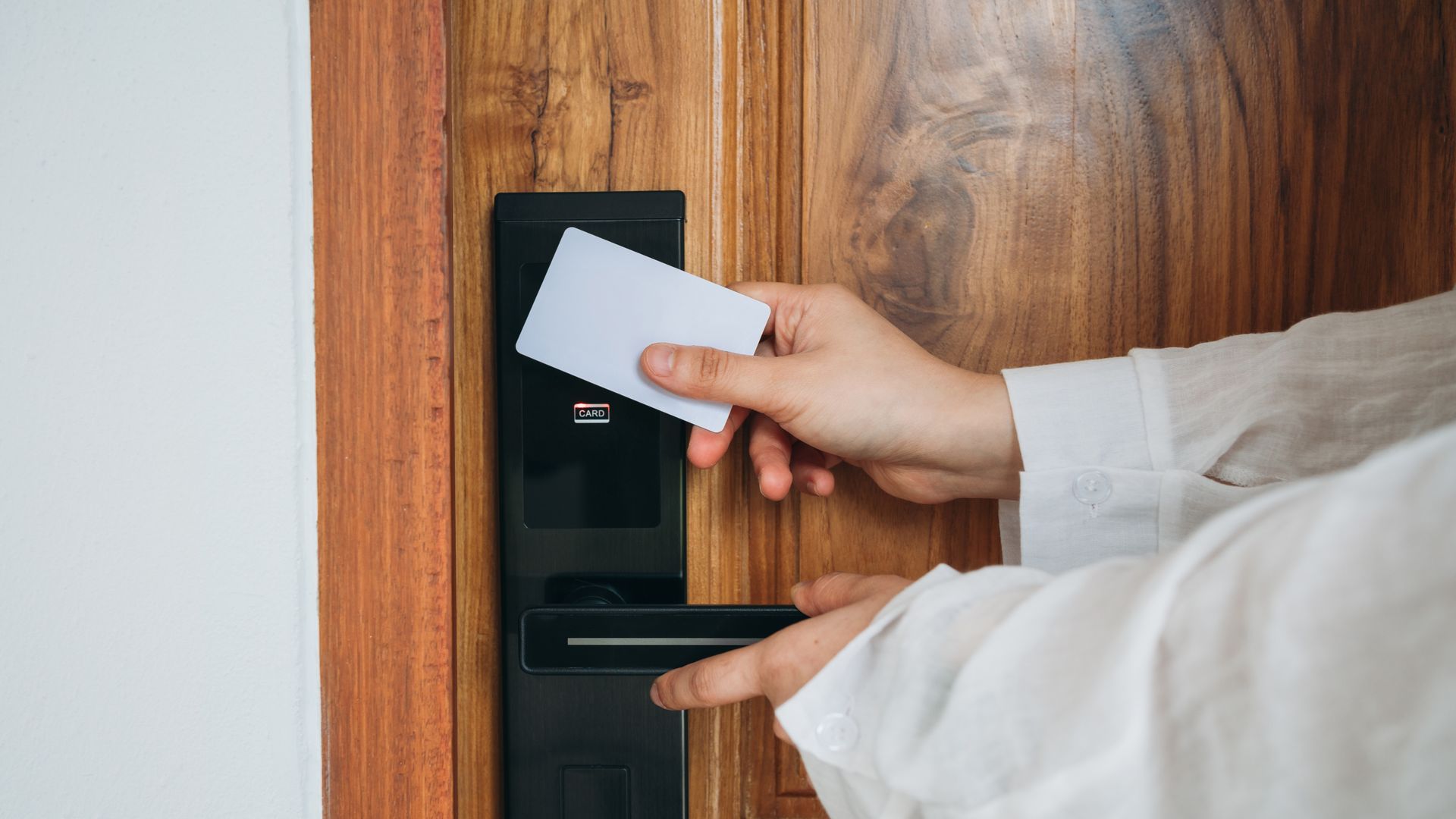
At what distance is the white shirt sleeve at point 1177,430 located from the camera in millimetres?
456

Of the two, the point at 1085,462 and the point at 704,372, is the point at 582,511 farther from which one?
the point at 1085,462

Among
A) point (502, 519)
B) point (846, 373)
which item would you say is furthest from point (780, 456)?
A: point (502, 519)

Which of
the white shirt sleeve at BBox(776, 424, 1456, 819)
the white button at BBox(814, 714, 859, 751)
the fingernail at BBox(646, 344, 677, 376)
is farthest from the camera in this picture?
the fingernail at BBox(646, 344, 677, 376)

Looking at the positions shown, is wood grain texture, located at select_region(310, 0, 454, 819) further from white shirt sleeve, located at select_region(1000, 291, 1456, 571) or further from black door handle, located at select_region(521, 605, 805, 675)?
white shirt sleeve, located at select_region(1000, 291, 1456, 571)

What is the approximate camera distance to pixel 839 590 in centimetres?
43

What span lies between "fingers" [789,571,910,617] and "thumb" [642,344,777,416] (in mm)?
115

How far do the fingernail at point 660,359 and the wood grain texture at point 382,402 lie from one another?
0.11m

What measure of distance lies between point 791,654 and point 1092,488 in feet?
0.74

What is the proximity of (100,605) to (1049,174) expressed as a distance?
583 millimetres

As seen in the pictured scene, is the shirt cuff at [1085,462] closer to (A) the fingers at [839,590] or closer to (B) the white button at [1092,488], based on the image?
(B) the white button at [1092,488]

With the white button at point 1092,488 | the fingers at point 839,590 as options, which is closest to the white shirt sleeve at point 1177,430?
the white button at point 1092,488

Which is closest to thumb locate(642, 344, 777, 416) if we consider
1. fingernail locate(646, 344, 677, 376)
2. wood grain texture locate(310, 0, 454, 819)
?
fingernail locate(646, 344, 677, 376)

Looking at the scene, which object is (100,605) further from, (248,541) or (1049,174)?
(1049,174)

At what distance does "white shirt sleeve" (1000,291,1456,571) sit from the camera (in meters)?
0.46
